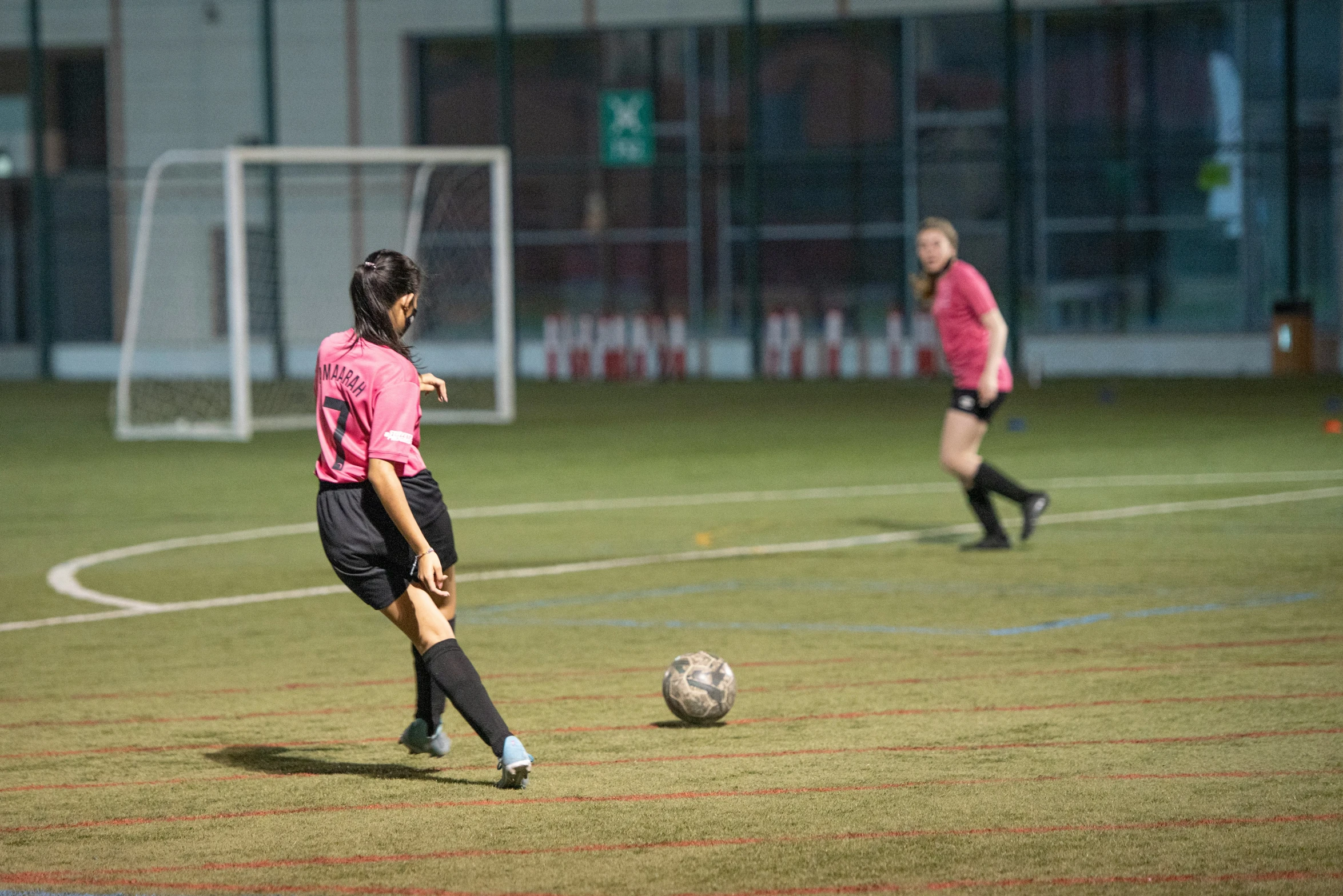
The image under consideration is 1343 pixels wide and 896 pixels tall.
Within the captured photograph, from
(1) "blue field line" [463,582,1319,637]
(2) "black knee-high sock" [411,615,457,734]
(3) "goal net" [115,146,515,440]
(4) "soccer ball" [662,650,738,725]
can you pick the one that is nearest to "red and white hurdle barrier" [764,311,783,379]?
(3) "goal net" [115,146,515,440]

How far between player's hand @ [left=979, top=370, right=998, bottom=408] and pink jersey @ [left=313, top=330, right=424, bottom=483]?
5.75 metres

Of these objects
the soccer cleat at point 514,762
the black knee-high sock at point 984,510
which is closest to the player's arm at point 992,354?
the black knee-high sock at point 984,510

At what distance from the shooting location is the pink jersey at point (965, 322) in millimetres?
10836

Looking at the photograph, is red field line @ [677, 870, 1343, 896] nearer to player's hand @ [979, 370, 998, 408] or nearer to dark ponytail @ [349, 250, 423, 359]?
dark ponytail @ [349, 250, 423, 359]

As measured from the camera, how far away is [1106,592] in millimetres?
9328

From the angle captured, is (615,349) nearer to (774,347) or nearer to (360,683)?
(774,347)

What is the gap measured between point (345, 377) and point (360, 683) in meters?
2.36

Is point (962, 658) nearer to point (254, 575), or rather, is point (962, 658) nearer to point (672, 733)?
point (672, 733)

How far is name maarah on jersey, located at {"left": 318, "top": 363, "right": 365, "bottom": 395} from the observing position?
5441 millimetres

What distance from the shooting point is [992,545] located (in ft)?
36.0

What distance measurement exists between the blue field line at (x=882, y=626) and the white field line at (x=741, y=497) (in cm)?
368

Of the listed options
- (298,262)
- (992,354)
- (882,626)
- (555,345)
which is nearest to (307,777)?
(882,626)

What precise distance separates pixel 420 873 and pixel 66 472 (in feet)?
43.7

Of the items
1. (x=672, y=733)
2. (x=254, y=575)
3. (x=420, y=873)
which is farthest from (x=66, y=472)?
(x=420, y=873)
